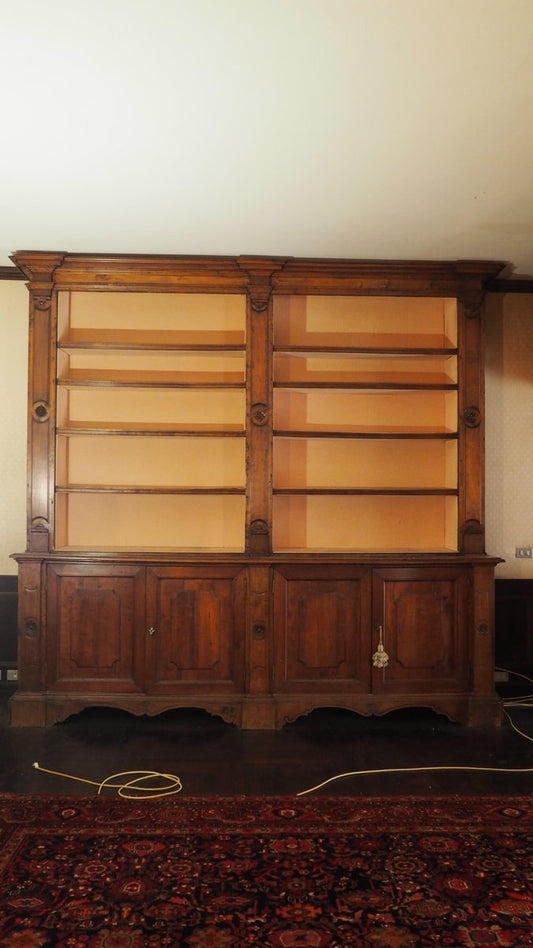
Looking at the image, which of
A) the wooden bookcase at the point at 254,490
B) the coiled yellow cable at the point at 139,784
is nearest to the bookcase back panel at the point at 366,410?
the wooden bookcase at the point at 254,490

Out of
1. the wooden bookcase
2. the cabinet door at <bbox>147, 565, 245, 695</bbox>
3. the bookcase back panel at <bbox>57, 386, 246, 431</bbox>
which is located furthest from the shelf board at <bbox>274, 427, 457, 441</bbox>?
the cabinet door at <bbox>147, 565, 245, 695</bbox>

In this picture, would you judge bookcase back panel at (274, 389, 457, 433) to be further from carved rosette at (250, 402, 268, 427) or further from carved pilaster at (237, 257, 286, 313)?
carved pilaster at (237, 257, 286, 313)

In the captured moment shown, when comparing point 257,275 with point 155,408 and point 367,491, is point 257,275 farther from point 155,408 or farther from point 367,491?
point 367,491

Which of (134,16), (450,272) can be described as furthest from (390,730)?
(134,16)

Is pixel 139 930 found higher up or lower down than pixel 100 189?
lower down

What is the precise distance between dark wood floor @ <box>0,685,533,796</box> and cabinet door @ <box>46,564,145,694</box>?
312mm

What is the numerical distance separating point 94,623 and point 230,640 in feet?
2.57

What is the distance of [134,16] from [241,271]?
6.42 feet

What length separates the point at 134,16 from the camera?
1.93 m

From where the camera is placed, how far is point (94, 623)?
12.3 ft

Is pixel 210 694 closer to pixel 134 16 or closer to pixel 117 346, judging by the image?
pixel 117 346

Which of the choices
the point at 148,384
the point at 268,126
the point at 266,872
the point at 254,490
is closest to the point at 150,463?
the point at 148,384

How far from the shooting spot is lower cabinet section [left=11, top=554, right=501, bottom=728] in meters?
3.73

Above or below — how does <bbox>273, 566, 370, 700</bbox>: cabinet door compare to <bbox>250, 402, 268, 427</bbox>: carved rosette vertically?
below
